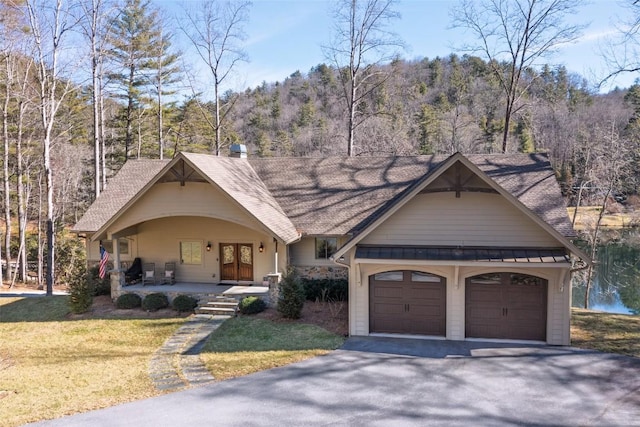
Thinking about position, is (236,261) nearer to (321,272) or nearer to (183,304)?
(183,304)

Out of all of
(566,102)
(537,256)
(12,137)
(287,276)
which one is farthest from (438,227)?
(566,102)

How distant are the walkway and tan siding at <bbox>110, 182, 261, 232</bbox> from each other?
362 cm

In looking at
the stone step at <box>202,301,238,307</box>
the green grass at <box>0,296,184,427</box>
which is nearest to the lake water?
the stone step at <box>202,301,238,307</box>

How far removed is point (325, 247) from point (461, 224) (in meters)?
5.84

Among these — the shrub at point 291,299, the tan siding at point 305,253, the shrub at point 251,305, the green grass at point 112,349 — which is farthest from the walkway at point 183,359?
the tan siding at point 305,253

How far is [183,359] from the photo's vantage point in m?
11.1

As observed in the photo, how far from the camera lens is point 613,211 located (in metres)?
→ 30.4

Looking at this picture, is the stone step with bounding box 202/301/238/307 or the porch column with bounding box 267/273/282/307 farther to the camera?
the stone step with bounding box 202/301/238/307

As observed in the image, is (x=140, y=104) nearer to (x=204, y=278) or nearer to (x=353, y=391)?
(x=204, y=278)

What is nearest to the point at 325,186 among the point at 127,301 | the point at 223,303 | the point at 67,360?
the point at 223,303

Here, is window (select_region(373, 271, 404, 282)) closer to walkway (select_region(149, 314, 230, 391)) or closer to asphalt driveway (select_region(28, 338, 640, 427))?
asphalt driveway (select_region(28, 338, 640, 427))

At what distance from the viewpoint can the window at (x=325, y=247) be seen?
17.1m

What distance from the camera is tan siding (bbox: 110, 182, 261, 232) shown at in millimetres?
15581

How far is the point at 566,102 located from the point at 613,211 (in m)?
27.7
